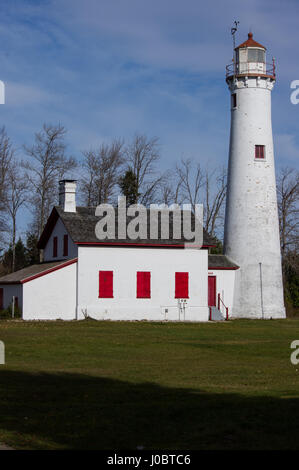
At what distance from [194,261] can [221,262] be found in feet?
6.16

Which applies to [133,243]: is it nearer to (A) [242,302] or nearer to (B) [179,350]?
(A) [242,302]

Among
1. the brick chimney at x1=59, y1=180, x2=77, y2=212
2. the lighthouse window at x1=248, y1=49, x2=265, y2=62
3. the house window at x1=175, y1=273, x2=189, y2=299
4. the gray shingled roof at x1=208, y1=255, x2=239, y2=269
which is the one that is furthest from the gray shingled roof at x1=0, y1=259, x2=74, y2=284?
the lighthouse window at x1=248, y1=49, x2=265, y2=62

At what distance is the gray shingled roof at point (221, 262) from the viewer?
117 ft

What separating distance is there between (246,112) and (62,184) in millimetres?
10214

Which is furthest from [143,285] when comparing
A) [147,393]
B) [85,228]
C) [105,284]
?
[147,393]

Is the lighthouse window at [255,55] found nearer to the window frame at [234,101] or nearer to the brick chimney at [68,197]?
the window frame at [234,101]

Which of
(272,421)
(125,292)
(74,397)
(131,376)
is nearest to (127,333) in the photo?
(125,292)

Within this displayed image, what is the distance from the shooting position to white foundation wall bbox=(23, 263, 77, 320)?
3136 centimetres

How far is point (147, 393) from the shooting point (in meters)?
11.5

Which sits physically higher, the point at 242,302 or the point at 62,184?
the point at 62,184

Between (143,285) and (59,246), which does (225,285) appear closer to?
(143,285)
